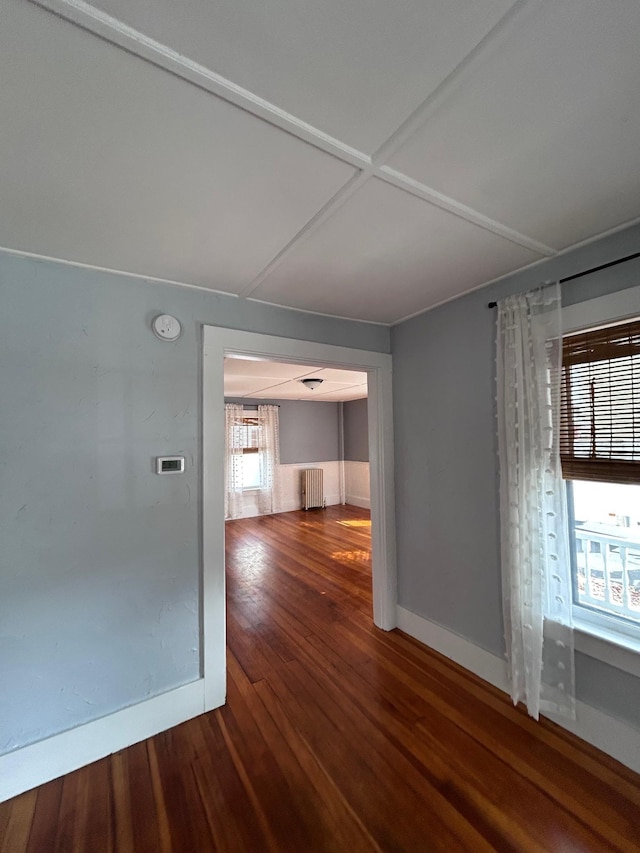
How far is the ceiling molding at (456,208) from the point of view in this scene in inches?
44.0

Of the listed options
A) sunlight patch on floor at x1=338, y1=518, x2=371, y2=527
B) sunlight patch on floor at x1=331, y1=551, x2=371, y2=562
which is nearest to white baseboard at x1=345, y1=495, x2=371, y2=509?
sunlight patch on floor at x1=338, y1=518, x2=371, y2=527

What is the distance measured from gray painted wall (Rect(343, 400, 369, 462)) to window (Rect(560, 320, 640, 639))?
17.8 feet

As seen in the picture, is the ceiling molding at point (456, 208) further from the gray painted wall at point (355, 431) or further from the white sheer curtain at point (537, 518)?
the gray painted wall at point (355, 431)

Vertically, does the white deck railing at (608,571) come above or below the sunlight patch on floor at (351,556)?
above

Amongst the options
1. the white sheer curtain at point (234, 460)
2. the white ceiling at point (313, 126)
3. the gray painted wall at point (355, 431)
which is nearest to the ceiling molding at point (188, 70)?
the white ceiling at point (313, 126)

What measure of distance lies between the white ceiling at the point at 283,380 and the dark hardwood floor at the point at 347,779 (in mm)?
2551

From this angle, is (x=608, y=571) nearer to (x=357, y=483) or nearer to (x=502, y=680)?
(x=502, y=680)

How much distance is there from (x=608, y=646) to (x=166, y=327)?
8.47 feet

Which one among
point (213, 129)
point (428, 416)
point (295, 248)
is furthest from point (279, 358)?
point (213, 129)

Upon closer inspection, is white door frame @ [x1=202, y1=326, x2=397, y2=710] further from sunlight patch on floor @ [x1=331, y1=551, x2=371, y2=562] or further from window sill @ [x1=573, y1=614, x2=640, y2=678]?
sunlight patch on floor @ [x1=331, y1=551, x2=371, y2=562]

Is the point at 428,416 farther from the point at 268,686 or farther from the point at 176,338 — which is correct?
the point at 268,686

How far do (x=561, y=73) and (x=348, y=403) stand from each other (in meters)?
7.14

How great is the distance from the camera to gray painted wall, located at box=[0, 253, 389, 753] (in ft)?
4.93

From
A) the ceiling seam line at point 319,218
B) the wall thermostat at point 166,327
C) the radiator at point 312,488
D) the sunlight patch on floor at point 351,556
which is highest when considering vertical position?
the ceiling seam line at point 319,218
